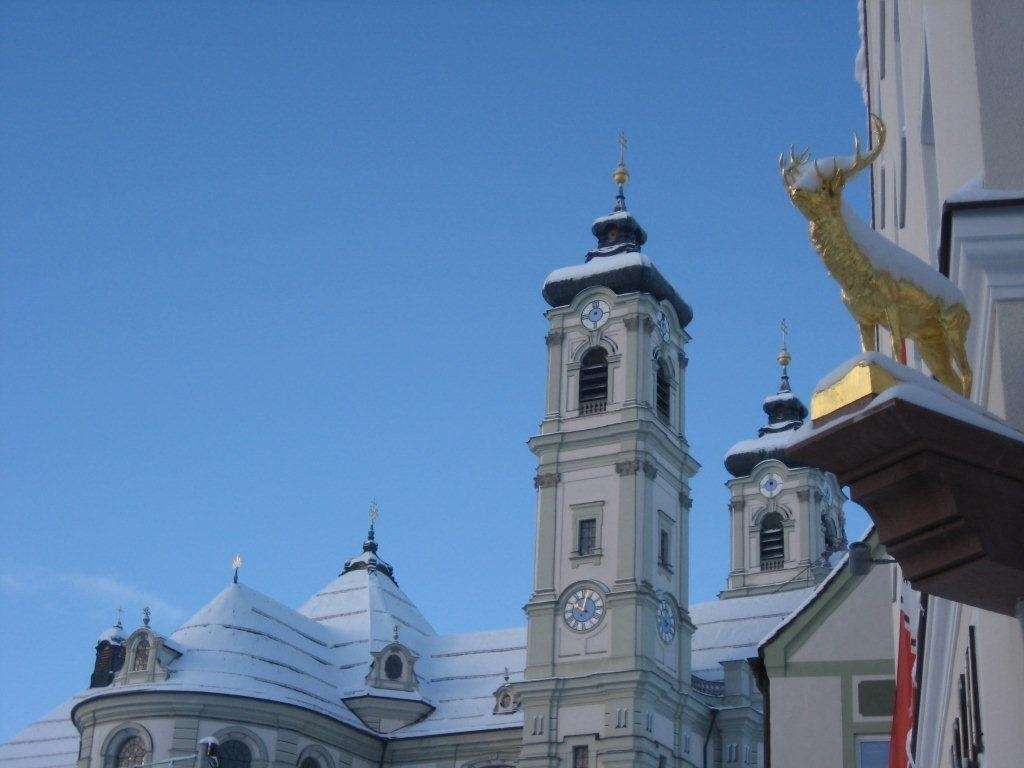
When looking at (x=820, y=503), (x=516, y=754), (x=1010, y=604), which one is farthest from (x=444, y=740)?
(x=1010, y=604)

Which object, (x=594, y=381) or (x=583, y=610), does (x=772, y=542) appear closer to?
(x=594, y=381)

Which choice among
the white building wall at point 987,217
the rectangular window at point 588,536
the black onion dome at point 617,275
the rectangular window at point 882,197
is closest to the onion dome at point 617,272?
the black onion dome at point 617,275

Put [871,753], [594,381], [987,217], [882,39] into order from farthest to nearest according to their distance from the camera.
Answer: [594,381] < [871,753] < [882,39] < [987,217]

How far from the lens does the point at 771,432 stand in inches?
2657

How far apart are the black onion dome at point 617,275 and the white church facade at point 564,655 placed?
0.07m

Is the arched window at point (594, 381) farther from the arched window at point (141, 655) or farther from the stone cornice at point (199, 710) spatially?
the arched window at point (141, 655)

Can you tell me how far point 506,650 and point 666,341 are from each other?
13.9 metres

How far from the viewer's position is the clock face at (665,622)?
46312 mm

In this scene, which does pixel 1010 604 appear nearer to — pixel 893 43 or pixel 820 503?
pixel 893 43

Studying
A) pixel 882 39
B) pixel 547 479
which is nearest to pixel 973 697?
pixel 882 39

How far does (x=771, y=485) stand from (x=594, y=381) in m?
17.4

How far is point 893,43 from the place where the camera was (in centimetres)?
922

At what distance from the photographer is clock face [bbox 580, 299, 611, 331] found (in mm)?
49594

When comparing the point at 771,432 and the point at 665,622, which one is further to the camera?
the point at 771,432
